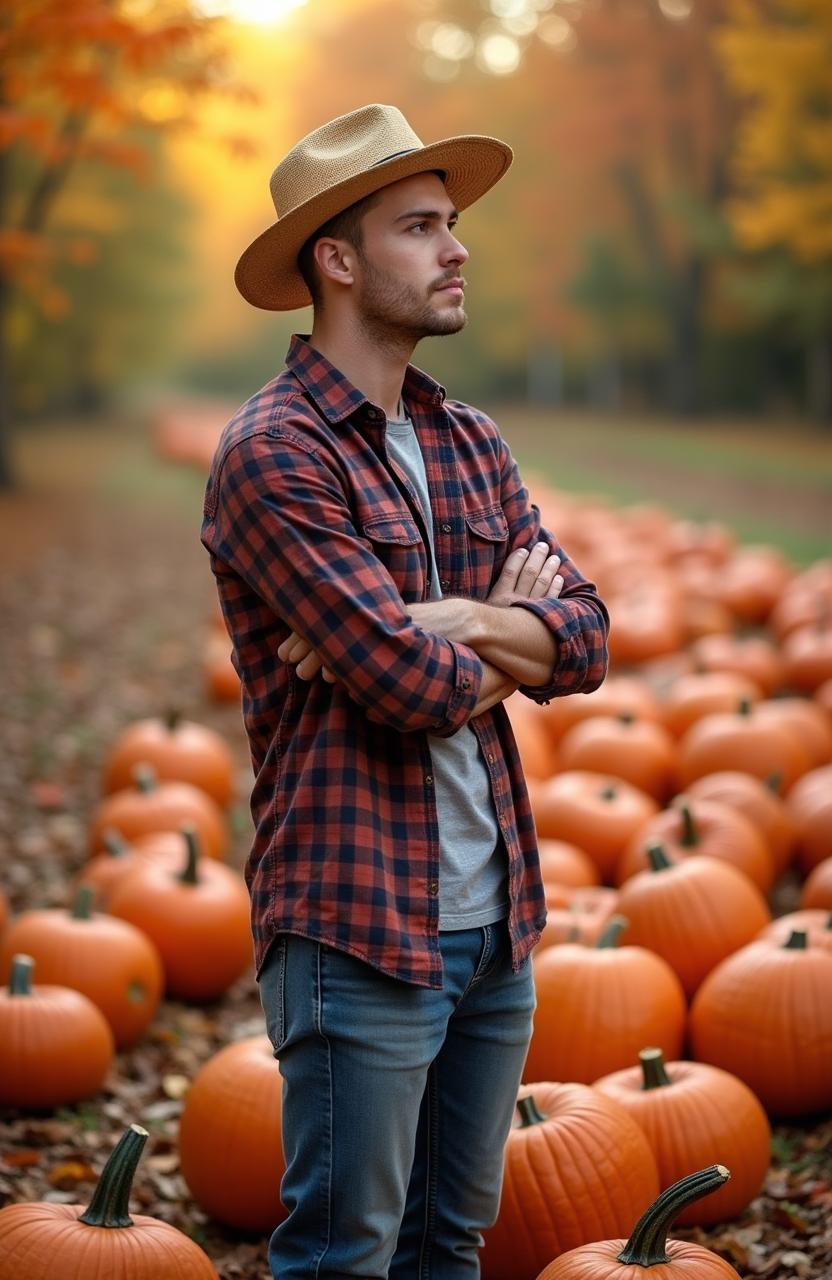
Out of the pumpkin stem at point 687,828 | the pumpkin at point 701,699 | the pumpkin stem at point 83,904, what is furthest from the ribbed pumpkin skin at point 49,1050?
the pumpkin at point 701,699

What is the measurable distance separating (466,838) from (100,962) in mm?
2377

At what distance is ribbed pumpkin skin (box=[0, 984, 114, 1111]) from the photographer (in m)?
4.12

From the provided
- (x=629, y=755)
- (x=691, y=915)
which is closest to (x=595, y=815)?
(x=629, y=755)

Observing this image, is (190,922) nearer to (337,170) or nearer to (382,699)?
(382,699)

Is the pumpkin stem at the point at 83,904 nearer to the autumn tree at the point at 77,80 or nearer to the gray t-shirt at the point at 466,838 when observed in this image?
the gray t-shirt at the point at 466,838

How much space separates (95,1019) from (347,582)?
93.9 inches

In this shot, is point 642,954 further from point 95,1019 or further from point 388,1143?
point 388,1143

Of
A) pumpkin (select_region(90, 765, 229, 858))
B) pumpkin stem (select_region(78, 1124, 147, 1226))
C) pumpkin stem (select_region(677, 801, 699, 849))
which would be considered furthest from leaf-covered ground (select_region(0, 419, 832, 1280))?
pumpkin stem (select_region(677, 801, 699, 849))

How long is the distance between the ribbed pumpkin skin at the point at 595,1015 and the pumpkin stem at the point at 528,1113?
2.21 feet

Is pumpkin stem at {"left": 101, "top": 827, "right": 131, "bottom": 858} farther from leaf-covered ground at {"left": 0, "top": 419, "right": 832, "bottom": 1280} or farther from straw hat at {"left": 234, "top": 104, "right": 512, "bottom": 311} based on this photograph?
straw hat at {"left": 234, "top": 104, "right": 512, "bottom": 311}

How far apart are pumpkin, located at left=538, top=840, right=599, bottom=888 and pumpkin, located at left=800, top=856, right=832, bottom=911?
0.78m

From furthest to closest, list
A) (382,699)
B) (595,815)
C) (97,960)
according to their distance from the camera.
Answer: (595,815) < (97,960) < (382,699)

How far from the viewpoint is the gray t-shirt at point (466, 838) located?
2531 mm

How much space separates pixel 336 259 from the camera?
2.64 m
